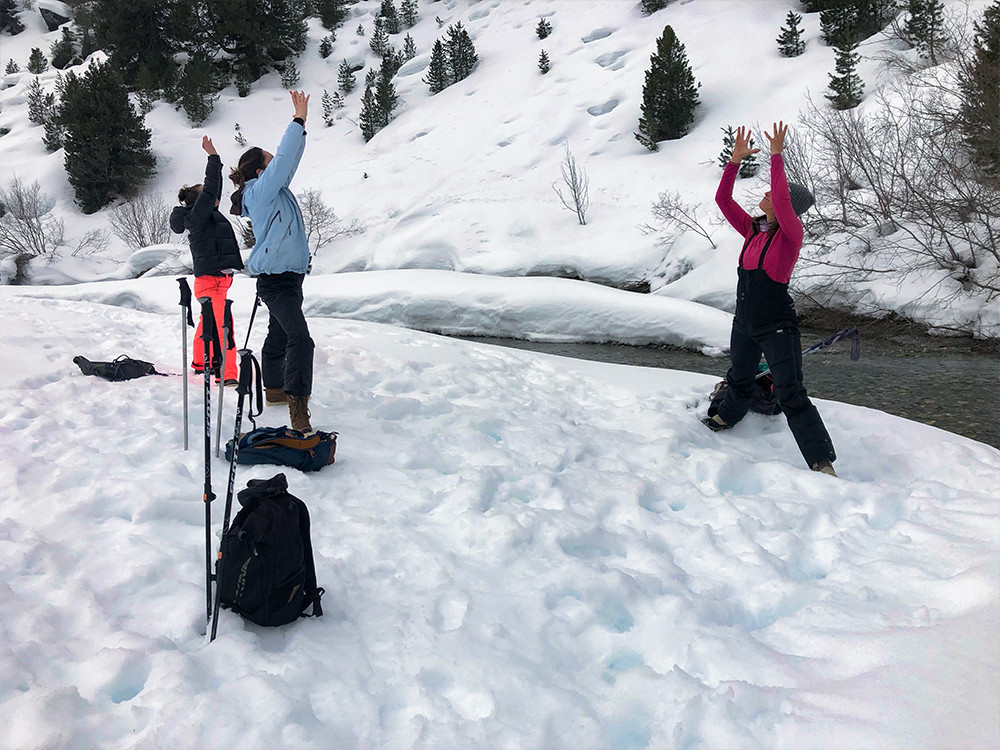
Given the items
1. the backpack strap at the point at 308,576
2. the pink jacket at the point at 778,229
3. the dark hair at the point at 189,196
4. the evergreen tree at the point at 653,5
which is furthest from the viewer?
the evergreen tree at the point at 653,5

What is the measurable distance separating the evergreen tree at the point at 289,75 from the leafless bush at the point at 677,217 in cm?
3021

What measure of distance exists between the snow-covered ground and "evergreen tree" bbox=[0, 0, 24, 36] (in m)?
60.7

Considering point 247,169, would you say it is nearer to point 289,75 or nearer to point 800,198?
point 800,198

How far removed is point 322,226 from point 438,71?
14265mm

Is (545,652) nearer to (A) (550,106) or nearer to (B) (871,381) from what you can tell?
(B) (871,381)

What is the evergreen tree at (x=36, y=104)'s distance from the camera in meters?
33.7

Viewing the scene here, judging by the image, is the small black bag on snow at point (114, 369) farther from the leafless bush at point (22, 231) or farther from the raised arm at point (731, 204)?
the leafless bush at point (22, 231)

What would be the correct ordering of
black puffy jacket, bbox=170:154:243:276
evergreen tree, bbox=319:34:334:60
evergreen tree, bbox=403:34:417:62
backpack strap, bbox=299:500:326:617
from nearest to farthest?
1. backpack strap, bbox=299:500:326:617
2. black puffy jacket, bbox=170:154:243:276
3. evergreen tree, bbox=403:34:417:62
4. evergreen tree, bbox=319:34:334:60

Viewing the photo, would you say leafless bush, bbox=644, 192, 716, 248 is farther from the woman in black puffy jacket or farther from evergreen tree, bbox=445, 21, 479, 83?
evergreen tree, bbox=445, 21, 479, 83

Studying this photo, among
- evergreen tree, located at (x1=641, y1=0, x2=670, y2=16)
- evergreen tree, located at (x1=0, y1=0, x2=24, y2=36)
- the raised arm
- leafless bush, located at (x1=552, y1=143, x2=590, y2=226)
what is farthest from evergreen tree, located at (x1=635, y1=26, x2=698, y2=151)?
evergreen tree, located at (x1=0, y1=0, x2=24, y2=36)

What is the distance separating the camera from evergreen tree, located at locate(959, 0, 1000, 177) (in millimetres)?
9570

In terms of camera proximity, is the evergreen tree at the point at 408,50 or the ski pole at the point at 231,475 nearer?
the ski pole at the point at 231,475

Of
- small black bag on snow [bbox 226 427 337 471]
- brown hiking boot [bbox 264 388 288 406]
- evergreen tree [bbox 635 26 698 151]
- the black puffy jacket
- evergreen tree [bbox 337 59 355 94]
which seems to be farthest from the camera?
evergreen tree [bbox 337 59 355 94]

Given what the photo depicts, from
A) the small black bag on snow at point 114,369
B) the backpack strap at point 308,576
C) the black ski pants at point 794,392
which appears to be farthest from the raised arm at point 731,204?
the small black bag on snow at point 114,369
